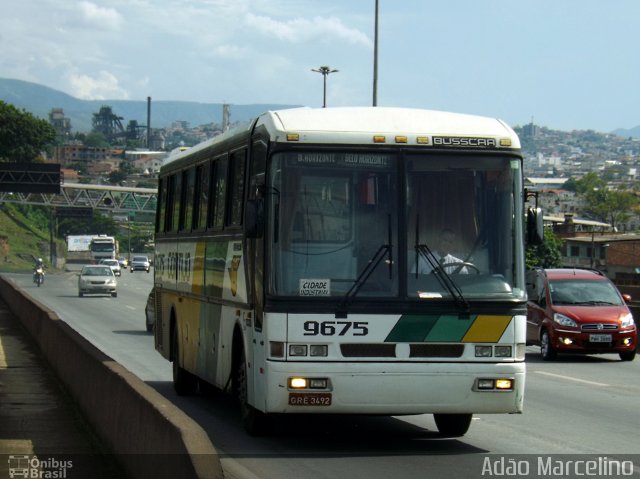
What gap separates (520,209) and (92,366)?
15.6 ft

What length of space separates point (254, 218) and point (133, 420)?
2588 mm

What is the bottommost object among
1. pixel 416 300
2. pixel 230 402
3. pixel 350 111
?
pixel 230 402

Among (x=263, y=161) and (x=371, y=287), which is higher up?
(x=263, y=161)

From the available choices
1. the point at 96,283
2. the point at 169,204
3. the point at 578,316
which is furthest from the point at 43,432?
the point at 96,283

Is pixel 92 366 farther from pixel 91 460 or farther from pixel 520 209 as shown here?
pixel 520 209

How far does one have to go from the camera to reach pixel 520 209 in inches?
491

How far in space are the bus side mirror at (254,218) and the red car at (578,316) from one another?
13.5 meters

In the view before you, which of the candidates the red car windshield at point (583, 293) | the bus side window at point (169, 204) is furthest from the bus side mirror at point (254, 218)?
the red car windshield at point (583, 293)

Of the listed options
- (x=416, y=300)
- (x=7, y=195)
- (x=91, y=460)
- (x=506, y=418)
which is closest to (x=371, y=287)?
(x=416, y=300)

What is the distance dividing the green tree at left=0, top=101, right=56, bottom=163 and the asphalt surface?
111365 mm

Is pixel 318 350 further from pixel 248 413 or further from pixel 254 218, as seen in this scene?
pixel 248 413

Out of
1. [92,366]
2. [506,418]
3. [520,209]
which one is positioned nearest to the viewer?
[520,209]

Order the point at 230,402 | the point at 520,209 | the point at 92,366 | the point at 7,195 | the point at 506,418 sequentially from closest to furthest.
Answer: the point at 520,209 → the point at 92,366 → the point at 506,418 → the point at 230,402 → the point at 7,195

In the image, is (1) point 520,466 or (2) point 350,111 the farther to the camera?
(2) point 350,111
